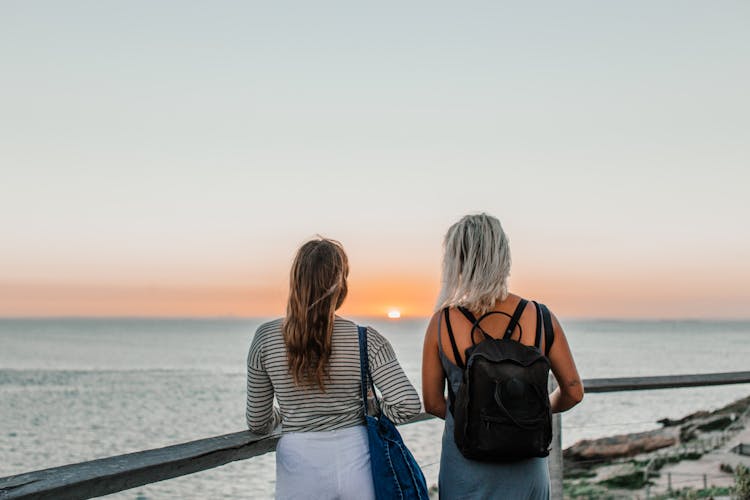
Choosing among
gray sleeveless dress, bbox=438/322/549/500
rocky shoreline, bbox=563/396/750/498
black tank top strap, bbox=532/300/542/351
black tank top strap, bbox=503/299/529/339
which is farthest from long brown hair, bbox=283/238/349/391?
rocky shoreline, bbox=563/396/750/498

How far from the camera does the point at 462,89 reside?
45.5ft

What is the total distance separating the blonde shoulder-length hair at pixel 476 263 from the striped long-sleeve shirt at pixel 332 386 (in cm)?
33

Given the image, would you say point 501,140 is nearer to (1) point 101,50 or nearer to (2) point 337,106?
(2) point 337,106

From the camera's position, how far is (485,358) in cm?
237

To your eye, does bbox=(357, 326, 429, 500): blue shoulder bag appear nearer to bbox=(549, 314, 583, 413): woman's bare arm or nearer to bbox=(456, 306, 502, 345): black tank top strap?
bbox=(456, 306, 502, 345): black tank top strap

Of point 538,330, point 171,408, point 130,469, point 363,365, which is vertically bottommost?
point 171,408

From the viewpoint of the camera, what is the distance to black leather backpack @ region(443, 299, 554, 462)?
7.65 feet

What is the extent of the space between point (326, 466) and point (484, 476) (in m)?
0.51

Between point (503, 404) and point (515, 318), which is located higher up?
point (515, 318)

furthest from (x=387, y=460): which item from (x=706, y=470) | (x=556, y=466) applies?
(x=706, y=470)

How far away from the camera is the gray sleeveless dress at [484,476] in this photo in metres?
2.49

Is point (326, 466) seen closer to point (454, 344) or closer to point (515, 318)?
point (454, 344)

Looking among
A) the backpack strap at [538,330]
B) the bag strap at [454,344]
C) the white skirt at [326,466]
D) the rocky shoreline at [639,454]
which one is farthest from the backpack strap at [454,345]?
the rocky shoreline at [639,454]

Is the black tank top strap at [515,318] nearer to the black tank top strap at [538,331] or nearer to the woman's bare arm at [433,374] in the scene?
the black tank top strap at [538,331]
